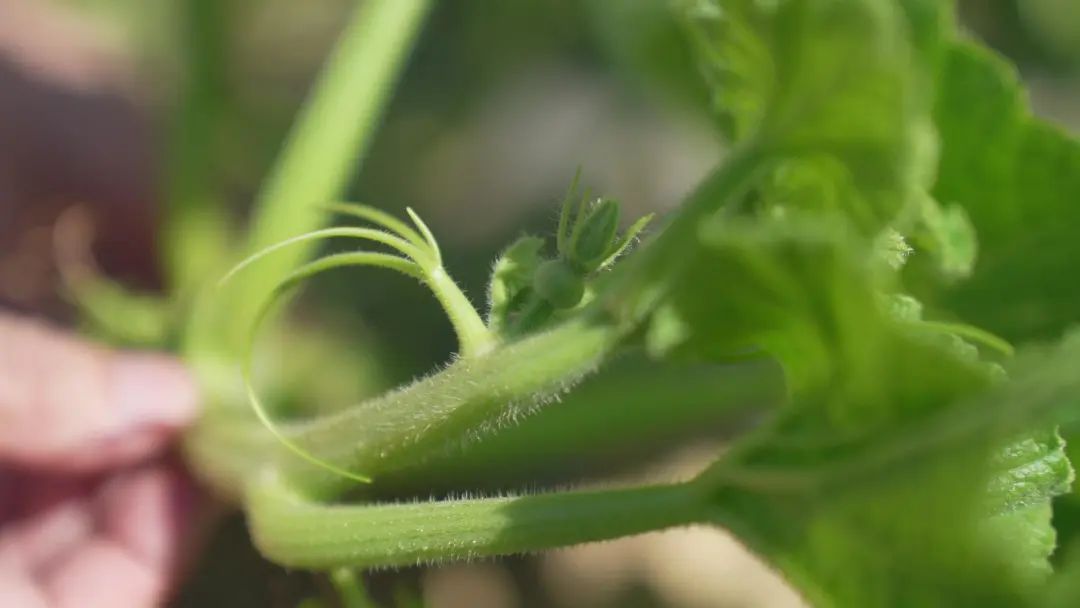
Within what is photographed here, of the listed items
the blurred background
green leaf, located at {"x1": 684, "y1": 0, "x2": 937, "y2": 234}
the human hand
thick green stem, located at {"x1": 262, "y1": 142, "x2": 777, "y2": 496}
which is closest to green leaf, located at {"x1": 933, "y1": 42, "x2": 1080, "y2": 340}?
green leaf, located at {"x1": 684, "y1": 0, "x2": 937, "y2": 234}

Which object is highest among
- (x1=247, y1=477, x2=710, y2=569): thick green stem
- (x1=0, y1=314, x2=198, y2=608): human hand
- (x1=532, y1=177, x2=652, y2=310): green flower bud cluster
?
(x1=532, y1=177, x2=652, y2=310): green flower bud cluster

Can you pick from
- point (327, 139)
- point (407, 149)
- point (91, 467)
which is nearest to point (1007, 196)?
point (327, 139)

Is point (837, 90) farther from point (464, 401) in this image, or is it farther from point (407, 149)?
point (407, 149)

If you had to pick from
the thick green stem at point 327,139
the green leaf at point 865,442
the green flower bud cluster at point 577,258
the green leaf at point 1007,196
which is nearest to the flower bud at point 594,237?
the green flower bud cluster at point 577,258

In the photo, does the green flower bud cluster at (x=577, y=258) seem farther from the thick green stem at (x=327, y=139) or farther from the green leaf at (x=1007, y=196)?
the thick green stem at (x=327, y=139)

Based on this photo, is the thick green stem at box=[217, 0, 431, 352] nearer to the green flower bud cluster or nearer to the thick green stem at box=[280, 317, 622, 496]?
the thick green stem at box=[280, 317, 622, 496]

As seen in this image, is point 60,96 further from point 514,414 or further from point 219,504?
point 514,414

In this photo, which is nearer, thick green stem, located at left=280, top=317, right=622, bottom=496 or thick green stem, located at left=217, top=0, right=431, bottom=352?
thick green stem, located at left=280, top=317, right=622, bottom=496
